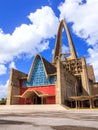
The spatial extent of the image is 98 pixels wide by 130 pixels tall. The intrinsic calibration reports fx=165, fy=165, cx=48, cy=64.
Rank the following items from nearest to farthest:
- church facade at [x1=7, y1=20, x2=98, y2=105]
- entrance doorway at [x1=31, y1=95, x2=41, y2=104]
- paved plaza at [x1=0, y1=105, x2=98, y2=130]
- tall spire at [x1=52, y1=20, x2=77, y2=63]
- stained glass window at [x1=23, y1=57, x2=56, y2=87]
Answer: paved plaza at [x1=0, y1=105, x2=98, y2=130] → church facade at [x1=7, y1=20, x2=98, y2=105] → stained glass window at [x1=23, y1=57, x2=56, y2=87] → entrance doorway at [x1=31, y1=95, x2=41, y2=104] → tall spire at [x1=52, y1=20, x2=77, y2=63]

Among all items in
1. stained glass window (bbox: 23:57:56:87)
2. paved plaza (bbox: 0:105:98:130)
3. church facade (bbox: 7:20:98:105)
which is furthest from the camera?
stained glass window (bbox: 23:57:56:87)

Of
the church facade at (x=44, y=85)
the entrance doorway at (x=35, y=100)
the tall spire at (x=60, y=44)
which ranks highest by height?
the tall spire at (x=60, y=44)

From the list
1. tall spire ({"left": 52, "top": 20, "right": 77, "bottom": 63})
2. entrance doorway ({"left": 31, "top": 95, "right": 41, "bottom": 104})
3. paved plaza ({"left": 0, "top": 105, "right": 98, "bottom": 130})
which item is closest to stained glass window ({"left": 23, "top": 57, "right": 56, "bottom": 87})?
entrance doorway ({"left": 31, "top": 95, "right": 41, "bottom": 104})

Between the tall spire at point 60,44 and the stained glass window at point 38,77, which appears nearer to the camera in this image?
the stained glass window at point 38,77

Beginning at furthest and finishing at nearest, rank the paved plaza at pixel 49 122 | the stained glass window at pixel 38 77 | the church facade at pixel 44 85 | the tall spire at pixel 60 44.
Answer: the tall spire at pixel 60 44 < the stained glass window at pixel 38 77 < the church facade at pixel 44 85 < the paved plaza at pixel 49 122

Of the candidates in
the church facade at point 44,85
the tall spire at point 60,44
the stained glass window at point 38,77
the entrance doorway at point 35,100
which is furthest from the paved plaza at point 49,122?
the tall spire at point 60,44

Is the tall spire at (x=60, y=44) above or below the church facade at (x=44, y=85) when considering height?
above

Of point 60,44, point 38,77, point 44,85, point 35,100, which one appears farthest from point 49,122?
point 60,44

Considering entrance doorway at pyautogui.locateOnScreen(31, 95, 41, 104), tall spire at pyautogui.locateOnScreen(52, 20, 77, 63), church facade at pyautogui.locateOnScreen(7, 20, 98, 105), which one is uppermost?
tall spire at pyautogui.locateOnScreen(52, 20, 77, 63)

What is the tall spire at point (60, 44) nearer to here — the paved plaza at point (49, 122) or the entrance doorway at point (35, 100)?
the entrance doorway at point (35, 100)

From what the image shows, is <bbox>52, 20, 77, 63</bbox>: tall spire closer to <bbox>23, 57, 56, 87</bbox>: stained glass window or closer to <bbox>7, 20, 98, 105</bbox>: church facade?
<bbox>7, 20, 98, 105</bbox>: church facade

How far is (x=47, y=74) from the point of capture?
4381 centimetres

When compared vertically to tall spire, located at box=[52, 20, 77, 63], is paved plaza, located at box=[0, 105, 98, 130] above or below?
below

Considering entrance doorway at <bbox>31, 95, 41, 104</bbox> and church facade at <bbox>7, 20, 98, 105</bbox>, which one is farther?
entrance doorway at <bbox>31, 95, 41, 104</bbox>
